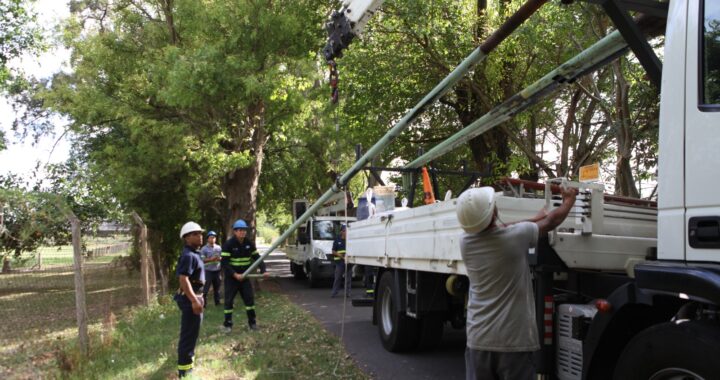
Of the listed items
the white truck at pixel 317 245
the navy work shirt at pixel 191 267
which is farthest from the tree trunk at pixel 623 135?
the white truck at pixel 317 245

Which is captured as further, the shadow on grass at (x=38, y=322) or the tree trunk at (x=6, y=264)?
the tree trunk at (x=6, y=264)

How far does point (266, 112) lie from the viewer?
15.2m

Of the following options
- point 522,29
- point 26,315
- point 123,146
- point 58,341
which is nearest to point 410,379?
point 58,341

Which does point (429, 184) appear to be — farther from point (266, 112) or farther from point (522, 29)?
point (266, 112)

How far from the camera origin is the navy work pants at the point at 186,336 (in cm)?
611

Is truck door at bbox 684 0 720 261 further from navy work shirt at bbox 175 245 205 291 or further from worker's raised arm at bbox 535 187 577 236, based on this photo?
navy work shirt at bbox 175 245 205 291

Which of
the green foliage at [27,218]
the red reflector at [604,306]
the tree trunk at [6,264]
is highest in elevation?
the green foliage at [27,218]

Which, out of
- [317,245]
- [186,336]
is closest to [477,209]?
[186,336]

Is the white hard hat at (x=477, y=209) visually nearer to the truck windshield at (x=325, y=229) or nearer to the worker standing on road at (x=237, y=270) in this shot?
the worker standing on road at (x=237, y=270)

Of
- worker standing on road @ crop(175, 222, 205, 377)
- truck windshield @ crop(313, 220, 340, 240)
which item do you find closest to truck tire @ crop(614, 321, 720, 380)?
worker standing on road @ crop(175, 222, 205, 377)

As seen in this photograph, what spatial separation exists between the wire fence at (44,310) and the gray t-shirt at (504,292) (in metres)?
5.37

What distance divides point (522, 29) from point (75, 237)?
27.3 feet

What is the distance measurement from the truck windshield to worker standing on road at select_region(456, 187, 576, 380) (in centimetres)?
1504

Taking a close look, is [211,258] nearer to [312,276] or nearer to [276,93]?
[276,93]
